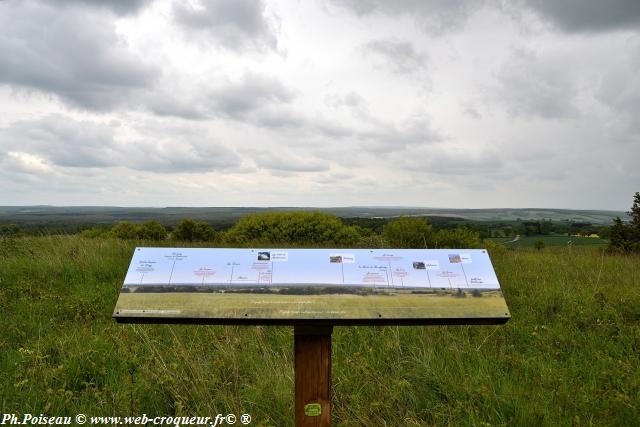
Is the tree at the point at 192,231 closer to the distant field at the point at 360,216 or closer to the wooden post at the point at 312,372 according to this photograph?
the distant field at the point at 360,216

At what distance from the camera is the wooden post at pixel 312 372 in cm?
242

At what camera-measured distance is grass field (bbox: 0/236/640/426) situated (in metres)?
3.22

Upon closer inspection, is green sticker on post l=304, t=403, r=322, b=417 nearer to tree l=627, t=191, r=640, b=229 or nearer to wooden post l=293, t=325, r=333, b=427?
wooden post l=293, t=325, r=333, b=427

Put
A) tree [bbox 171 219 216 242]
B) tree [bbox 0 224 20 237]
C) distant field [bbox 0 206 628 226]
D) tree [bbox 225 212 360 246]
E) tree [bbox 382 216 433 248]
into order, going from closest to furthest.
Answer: tree [bbox 0 224 20 237] < tree [bbox 382 216 433 248] < tree [bbox 225 212 360 246] < tree [bbox 171 219 216 242] < distant field [bbox 0 206 628 226]

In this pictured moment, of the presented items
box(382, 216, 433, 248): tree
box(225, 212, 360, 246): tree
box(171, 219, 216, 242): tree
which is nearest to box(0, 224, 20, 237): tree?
box(225, 212, 360, 246): tree

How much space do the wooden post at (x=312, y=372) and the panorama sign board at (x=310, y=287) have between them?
0.50ft

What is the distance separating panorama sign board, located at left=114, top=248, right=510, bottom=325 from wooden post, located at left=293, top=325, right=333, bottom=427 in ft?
0.50

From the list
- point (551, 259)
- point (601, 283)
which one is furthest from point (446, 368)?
point (551, 259)

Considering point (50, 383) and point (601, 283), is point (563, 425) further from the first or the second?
point (601, 283)

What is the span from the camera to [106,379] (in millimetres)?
3695

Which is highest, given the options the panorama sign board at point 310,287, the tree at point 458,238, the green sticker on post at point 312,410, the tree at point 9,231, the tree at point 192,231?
the panorama sign board at point 310,287

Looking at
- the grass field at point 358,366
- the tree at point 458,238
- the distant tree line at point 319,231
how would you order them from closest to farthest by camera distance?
the grass field at point 358,366, the tree at point 458,238, the distant tree line at point 319,231

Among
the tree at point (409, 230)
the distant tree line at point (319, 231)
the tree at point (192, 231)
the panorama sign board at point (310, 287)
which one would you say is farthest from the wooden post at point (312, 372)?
the tree at point (192, 231)

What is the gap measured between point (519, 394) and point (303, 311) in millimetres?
1991
